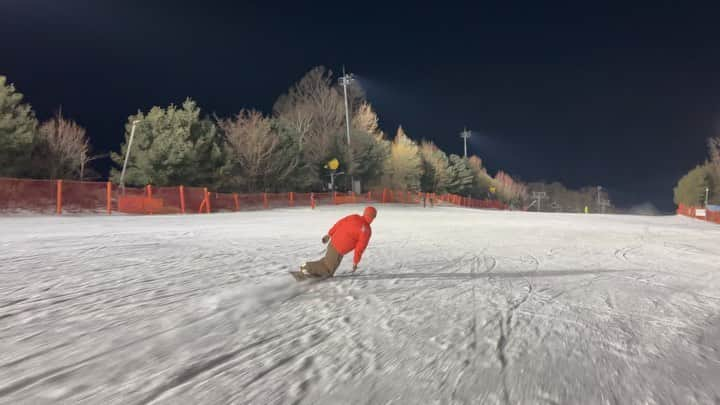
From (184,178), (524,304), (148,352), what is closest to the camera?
(148,352)

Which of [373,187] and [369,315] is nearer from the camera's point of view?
[369,315]

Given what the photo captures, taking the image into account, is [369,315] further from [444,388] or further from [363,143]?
[363,143]

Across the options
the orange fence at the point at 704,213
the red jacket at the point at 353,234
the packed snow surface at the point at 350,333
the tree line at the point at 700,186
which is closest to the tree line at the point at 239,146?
the packed snow surface at the point at 350,333

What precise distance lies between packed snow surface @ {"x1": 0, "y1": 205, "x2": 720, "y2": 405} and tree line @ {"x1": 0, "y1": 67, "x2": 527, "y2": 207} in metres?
21.6

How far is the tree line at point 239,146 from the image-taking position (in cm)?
2458

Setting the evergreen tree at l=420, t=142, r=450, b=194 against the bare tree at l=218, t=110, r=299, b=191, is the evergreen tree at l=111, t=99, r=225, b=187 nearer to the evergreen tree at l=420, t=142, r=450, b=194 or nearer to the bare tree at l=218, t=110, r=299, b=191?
the bare tree at l=218, t=110, r=299, b=191

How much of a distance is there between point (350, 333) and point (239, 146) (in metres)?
31.6

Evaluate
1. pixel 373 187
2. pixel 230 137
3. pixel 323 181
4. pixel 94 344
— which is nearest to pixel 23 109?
pixel 230 137

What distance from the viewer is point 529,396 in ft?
7.06

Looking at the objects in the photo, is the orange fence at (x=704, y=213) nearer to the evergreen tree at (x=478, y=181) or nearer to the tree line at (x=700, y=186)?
the tree line at (x=700, y=186)

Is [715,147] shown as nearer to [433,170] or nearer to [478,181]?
[433,170]

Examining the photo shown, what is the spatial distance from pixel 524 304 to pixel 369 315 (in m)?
1.74

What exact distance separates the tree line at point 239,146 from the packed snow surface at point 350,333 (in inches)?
851

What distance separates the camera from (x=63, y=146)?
1114 inches
